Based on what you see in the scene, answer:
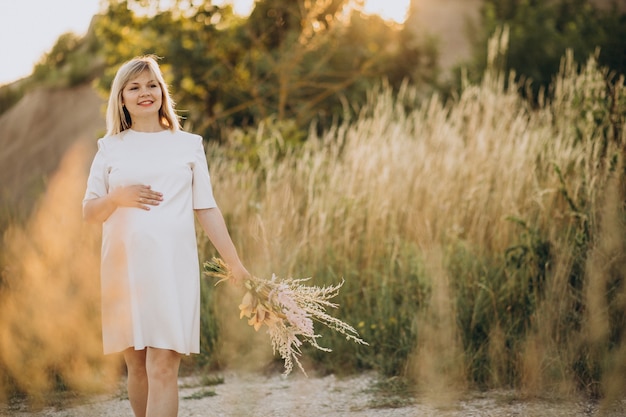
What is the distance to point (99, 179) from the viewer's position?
2986 millimetres

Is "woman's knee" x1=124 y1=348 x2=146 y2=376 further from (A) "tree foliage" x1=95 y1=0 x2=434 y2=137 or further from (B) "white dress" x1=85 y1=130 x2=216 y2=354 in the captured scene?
(A) "tree foliage" x1=95 y1=0 x2=434 y2=137

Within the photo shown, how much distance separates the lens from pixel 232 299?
5152mm

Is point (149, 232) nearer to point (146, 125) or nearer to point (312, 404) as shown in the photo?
point (146, 125)

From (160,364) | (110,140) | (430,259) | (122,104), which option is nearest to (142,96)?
(122,104)

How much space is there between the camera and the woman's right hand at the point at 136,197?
2.82 m

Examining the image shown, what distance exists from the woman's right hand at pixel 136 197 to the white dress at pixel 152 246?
4 centimetres

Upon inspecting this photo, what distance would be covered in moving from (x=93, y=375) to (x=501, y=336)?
247 centimetres

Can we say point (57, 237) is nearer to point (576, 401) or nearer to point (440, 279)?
point (440, 279)

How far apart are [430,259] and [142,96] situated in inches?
95.9

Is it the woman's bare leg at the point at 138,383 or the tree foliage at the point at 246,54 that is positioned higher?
the tree foliage at the point at 246,54

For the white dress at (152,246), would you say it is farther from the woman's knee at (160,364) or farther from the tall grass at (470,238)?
the tall grass at (470,238)

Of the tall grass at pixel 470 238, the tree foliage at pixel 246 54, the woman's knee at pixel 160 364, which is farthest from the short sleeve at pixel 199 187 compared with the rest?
the tree foliage at pixel 246 54

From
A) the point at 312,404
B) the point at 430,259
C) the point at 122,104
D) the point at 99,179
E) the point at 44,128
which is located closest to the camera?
the point at 99,179

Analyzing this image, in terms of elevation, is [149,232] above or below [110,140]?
below
